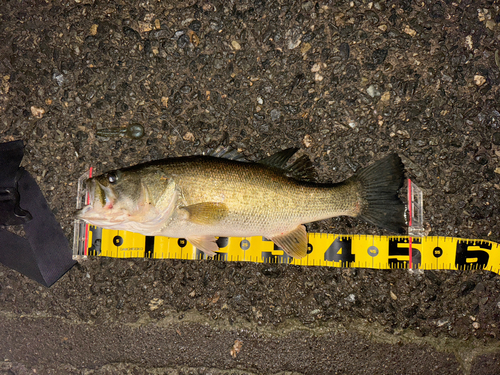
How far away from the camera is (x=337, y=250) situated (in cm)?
324

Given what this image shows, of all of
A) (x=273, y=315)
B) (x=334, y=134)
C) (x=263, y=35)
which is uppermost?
(x=263, y=35)

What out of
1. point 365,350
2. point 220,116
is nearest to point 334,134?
point 220,116

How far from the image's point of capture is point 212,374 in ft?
10.7

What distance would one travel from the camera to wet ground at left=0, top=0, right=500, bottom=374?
3266mm

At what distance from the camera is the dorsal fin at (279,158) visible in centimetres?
300

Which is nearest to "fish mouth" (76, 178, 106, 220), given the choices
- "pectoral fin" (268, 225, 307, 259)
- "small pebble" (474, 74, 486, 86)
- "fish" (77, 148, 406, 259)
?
"fish" (77, 148, 406, 259)

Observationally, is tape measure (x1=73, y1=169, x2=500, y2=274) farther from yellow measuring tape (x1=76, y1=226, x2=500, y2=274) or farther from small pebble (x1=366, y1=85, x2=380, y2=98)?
small pebble (x1=366, y1=85, x2=380, y2=98)

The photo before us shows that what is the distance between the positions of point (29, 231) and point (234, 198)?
2.30m

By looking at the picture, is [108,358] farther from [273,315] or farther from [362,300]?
[362,300]

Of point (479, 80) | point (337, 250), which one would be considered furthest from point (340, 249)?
point (479, 80)

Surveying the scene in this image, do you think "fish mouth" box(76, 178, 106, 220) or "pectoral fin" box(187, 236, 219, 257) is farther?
"pectoral fin" box(187, 236, 219, 257)

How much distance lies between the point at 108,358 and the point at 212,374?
3.60 feet

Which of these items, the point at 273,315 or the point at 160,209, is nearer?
the point at 160,209

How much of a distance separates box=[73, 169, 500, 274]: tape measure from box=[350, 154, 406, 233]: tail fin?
321 millimetres
